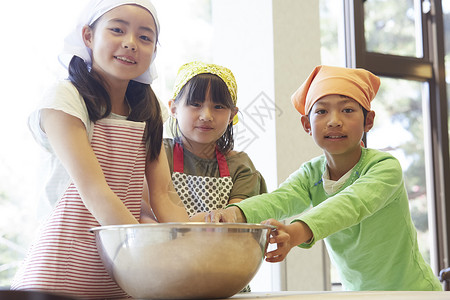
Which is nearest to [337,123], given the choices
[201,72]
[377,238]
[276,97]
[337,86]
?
[337,86]

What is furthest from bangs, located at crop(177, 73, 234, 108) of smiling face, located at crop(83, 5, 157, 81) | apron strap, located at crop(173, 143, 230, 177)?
smiling face, located at crop(83, 5, 157, 81)

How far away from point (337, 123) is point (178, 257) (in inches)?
26.7

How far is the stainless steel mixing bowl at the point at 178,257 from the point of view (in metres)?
0.73

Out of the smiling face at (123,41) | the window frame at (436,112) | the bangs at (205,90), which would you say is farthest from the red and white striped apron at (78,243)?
the window frame at (436,112)

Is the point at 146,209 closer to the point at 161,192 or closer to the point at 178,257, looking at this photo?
the point at 161,192

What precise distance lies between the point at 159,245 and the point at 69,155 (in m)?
0.30

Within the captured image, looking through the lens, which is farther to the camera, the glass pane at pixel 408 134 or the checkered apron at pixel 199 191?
the glass pane at pixel 408 134

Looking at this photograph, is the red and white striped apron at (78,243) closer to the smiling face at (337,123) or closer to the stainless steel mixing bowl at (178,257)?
the stainless steel mixing bowl at (178,257)

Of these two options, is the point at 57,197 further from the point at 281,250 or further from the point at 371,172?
the point at 371,172

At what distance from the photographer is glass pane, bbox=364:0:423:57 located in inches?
121

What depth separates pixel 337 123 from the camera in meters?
1.29

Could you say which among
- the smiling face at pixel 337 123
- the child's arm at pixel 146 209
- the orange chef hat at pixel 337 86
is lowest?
the child's arm at pixel 146 209

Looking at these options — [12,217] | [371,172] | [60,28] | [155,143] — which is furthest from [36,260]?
[60,28]

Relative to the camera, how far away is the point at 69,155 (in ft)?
3.12
